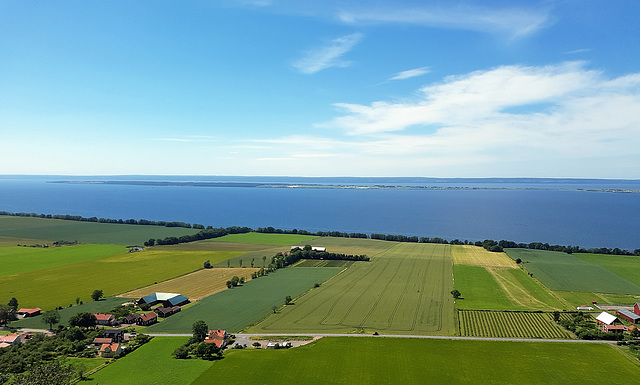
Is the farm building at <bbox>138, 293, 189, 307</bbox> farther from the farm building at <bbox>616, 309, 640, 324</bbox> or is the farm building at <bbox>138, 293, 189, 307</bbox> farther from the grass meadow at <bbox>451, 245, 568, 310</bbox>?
the farm building at <bbox>616, 309, 640, 324</bbox>

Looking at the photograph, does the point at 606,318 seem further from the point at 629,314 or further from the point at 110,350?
the point at 110,350

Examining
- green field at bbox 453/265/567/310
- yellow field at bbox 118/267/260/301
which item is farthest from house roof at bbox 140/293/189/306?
green field at bbox 453/265/567/310

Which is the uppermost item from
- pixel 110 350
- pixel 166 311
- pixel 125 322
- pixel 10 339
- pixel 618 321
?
pixel 618 321

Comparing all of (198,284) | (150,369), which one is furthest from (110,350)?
(198,284)

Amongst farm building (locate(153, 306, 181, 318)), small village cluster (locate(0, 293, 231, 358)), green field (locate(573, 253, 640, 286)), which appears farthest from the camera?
green field (locate(573, 253, 640, 286))

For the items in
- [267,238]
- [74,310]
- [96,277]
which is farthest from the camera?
[267,238]

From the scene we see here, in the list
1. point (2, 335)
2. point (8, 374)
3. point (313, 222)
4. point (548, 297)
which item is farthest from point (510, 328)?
point (313, 222)
